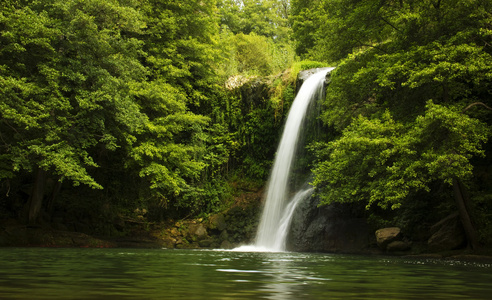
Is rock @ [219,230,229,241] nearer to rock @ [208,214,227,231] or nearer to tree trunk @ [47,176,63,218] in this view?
rock @ [208,214,227,231]

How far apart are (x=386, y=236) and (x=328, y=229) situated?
323 centimetres

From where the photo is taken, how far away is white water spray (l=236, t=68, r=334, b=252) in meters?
21.4

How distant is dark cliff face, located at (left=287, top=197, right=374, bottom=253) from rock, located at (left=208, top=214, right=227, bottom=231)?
6.21m

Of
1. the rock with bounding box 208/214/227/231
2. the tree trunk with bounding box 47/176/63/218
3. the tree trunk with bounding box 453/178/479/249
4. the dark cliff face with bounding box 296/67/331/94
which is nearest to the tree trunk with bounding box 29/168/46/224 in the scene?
the tree trunk with bounding box 47/176/63/218

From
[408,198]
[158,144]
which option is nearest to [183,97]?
[158,144]

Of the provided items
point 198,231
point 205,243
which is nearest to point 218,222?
point 198,231

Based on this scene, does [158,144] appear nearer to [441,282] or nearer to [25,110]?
[25,110]

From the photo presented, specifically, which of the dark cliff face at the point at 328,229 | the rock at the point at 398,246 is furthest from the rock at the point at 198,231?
the rock at the point at 398,246

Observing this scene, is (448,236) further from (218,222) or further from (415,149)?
(218,222)

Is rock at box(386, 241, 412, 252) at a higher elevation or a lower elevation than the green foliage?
lower

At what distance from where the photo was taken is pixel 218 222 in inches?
1008

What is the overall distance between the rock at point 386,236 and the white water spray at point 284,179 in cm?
460

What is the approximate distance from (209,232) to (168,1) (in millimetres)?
13056

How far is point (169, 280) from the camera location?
541cm
